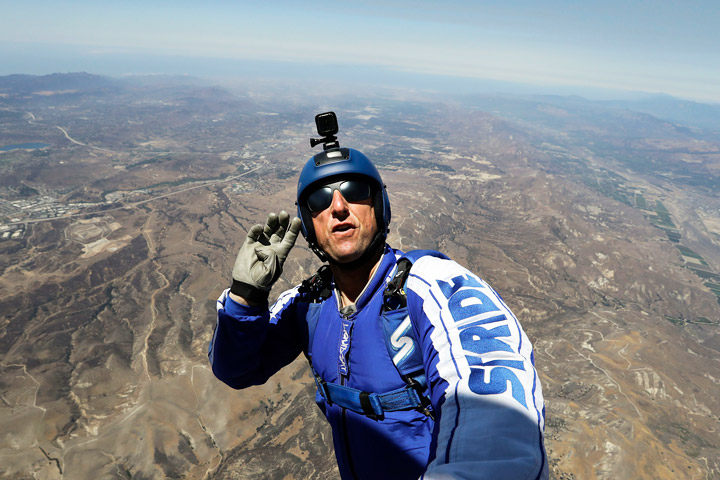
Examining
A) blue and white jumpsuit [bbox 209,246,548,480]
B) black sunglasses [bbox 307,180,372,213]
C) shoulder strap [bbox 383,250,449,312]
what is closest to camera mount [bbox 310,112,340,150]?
black sunglasses [bbox 307,180,372,213]

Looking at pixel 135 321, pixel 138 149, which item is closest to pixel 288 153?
pixel 138 149

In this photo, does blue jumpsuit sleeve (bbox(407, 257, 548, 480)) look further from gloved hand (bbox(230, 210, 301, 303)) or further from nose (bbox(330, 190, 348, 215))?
gloved hand (bbox(230, 210, 301, 303))

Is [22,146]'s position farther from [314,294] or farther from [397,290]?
[397,290]

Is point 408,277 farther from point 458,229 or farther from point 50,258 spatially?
point 458,229

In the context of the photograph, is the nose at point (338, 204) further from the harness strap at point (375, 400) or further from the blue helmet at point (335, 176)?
the harness strap at point (375, 400)

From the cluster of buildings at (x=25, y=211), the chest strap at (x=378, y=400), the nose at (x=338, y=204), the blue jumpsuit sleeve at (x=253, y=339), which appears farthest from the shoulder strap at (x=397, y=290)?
the cluster of buildings at (x=25, y=211)
